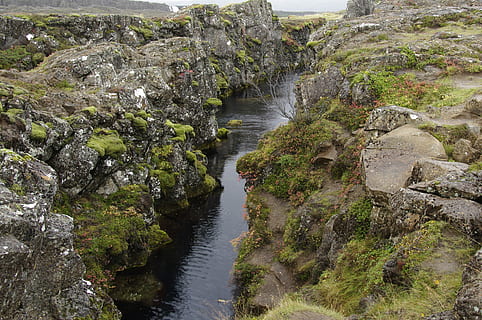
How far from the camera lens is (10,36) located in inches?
2240

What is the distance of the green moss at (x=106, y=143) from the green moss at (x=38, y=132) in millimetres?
3748

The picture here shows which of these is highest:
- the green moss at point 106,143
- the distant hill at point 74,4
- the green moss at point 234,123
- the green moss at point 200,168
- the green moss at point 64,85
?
the distant hill at point 74,4

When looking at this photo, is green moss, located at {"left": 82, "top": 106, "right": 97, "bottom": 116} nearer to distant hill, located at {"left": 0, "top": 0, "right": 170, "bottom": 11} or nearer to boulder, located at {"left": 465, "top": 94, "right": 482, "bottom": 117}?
boulder, located at {"left": 465, "top": 94, "right": 482, "bottom": 117}

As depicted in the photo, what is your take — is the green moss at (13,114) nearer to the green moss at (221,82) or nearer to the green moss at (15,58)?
the green moss at (15,58)

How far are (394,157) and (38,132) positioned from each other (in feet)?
72.5

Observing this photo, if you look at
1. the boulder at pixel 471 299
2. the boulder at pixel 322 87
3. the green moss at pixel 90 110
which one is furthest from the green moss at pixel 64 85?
the boulder at pixel 471 299

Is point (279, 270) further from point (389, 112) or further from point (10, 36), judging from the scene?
point (10, 36)

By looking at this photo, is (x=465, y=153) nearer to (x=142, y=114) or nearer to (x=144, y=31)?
(x=142, y=114)

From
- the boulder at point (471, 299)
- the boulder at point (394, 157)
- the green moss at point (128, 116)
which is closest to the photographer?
the boulder at point (471, 299)

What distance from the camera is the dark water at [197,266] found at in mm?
24984

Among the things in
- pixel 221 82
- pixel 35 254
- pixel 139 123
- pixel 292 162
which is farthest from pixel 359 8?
pixel 35 254

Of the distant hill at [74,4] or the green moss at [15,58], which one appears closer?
the green moss at [15,58]

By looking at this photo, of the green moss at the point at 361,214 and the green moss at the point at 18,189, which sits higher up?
the green moss at the point at 18,189

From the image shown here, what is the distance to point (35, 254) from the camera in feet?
54.1
